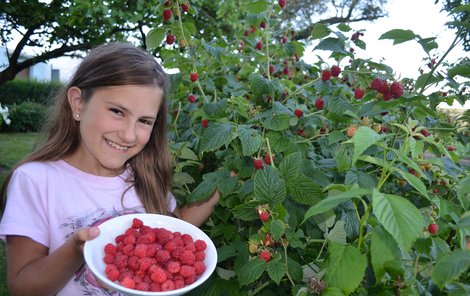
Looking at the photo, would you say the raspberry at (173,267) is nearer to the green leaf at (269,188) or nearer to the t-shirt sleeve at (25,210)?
the green leaf at (269,188)

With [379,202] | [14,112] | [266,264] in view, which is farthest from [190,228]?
[14,112]

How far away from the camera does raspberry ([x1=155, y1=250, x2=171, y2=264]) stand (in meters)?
1.02

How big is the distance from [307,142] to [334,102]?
18 centimetres

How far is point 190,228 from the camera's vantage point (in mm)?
1216

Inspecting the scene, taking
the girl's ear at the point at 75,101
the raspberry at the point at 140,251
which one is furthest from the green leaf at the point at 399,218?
the girl's ear at the point at 75,101

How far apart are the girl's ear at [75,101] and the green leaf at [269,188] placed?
0.76 m

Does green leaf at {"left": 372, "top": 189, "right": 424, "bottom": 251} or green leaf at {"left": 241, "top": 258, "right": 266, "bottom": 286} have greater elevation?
green leaf at {"left": 372, "top": 189, "right": 424, "bottom": 251}

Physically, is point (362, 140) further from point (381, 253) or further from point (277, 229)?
point (277, 229)

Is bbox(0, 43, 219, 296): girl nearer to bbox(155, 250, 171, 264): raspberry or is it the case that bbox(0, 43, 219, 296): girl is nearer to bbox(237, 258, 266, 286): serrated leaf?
bbox(155, 250, 171, 264): raspberry

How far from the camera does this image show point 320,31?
1345 mm

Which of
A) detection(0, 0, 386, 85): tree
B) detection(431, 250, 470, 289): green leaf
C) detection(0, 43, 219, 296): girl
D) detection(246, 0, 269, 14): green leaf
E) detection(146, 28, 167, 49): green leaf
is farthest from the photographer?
detection(0, 0, 386, 85): tree

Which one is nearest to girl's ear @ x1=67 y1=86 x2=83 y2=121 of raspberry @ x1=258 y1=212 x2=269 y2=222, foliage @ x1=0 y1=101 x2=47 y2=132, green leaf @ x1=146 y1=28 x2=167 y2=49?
green leaf @ x1=146 y1=28 x2=167 y2=49

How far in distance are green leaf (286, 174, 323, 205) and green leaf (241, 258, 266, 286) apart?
A: 0.18 m

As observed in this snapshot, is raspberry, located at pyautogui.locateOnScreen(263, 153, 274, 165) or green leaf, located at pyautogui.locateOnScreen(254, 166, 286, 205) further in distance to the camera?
raspberry, located at pyautogui.locateOnScreen(263, 153, 274, 165)
